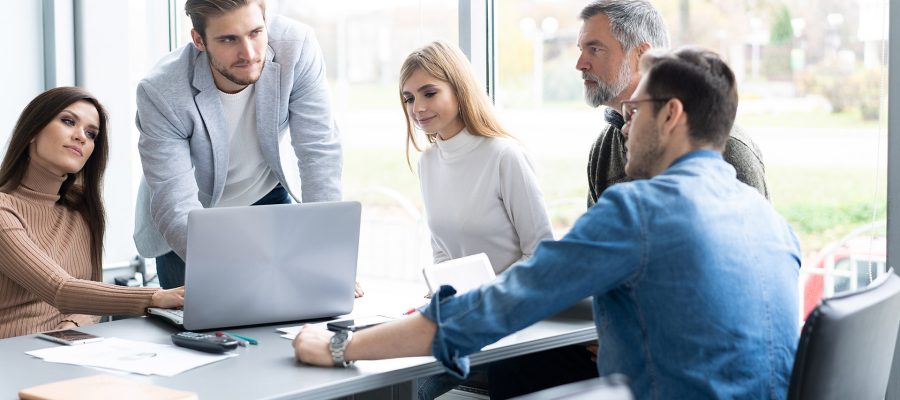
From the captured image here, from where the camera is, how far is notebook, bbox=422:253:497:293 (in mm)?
1951

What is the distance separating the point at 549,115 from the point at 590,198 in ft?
2.75

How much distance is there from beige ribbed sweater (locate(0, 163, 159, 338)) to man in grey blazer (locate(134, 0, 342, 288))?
24 cm

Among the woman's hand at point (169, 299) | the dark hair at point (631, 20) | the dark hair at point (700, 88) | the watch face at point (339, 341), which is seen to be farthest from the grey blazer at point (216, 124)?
the dark hair at point (700, 88)

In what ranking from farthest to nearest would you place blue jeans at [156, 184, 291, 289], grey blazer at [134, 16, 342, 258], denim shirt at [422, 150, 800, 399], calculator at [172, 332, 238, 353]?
blue jeans at [156, 184, 291, 289] < grey blazer at [134, 16, 342, 258] < calculator at [172, 332, 238, 353] < denim shirt at [422, 150, 800, 399]

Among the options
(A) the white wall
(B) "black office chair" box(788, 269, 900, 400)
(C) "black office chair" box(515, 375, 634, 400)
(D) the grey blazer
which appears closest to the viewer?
(C) "black office chair" box(515, 375, 634, 400)

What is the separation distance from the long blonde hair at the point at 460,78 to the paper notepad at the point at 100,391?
1325 mm

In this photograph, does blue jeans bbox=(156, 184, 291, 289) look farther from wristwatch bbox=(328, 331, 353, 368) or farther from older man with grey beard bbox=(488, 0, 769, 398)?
wristwatch bbox=(328, 331, 353, 368)

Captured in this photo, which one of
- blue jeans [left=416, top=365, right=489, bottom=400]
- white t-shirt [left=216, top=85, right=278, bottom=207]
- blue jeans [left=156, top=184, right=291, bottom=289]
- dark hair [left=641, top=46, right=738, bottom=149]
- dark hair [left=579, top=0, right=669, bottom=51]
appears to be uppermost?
dark hair [left=579, top=0, right=669, bottom=51]

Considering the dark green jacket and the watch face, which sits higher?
the dark green jacket

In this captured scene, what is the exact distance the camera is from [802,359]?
1.39m

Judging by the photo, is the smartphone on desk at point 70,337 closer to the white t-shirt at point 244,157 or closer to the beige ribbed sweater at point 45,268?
the beige ribbed sweater at point 45,268

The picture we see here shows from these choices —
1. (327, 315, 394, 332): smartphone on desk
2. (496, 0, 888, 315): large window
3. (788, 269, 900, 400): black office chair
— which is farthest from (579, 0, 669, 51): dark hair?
(788, 269, 900, 400): black office chair

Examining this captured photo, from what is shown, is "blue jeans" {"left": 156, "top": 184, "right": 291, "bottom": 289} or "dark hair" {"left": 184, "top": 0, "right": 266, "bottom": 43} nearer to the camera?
"dark hair" {"left": 184, "top": 0, "right": 266, "bottom": 43}

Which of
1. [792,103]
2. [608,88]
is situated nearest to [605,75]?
[608,88]
